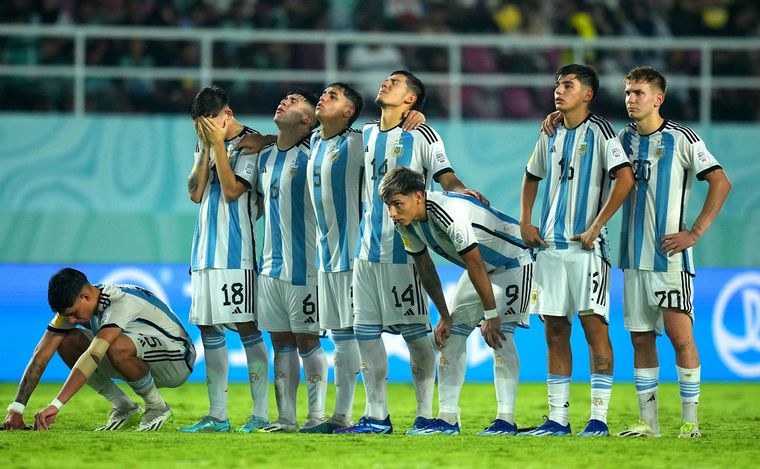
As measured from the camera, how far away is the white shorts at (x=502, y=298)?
7.97 meters

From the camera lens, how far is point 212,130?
8.30m

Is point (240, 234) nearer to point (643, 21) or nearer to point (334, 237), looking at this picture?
point (334, 237)

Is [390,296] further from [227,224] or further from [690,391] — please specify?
[690,391]

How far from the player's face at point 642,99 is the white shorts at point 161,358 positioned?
3522 mm

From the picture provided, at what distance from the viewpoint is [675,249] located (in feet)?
25.7

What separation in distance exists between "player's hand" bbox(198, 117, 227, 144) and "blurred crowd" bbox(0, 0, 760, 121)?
5.89 metres

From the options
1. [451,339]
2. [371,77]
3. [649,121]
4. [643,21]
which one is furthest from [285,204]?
[643,21]

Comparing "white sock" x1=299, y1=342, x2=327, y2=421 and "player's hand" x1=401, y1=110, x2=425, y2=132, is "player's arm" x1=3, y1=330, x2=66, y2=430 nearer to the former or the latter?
"white sock" x1=299, y1=342, x2=327, y2=421

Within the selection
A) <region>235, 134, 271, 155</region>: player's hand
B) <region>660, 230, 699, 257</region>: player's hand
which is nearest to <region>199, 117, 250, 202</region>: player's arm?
<region>235, 134, 271, 155</region>: player's hand

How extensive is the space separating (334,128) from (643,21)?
29.1 ft

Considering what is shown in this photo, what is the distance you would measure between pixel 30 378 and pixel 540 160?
3672 mm

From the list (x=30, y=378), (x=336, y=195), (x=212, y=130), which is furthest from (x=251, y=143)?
(x=30, y=378)

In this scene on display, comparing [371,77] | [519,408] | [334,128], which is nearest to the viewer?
[334,128]

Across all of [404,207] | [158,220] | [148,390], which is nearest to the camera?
[404,207]
